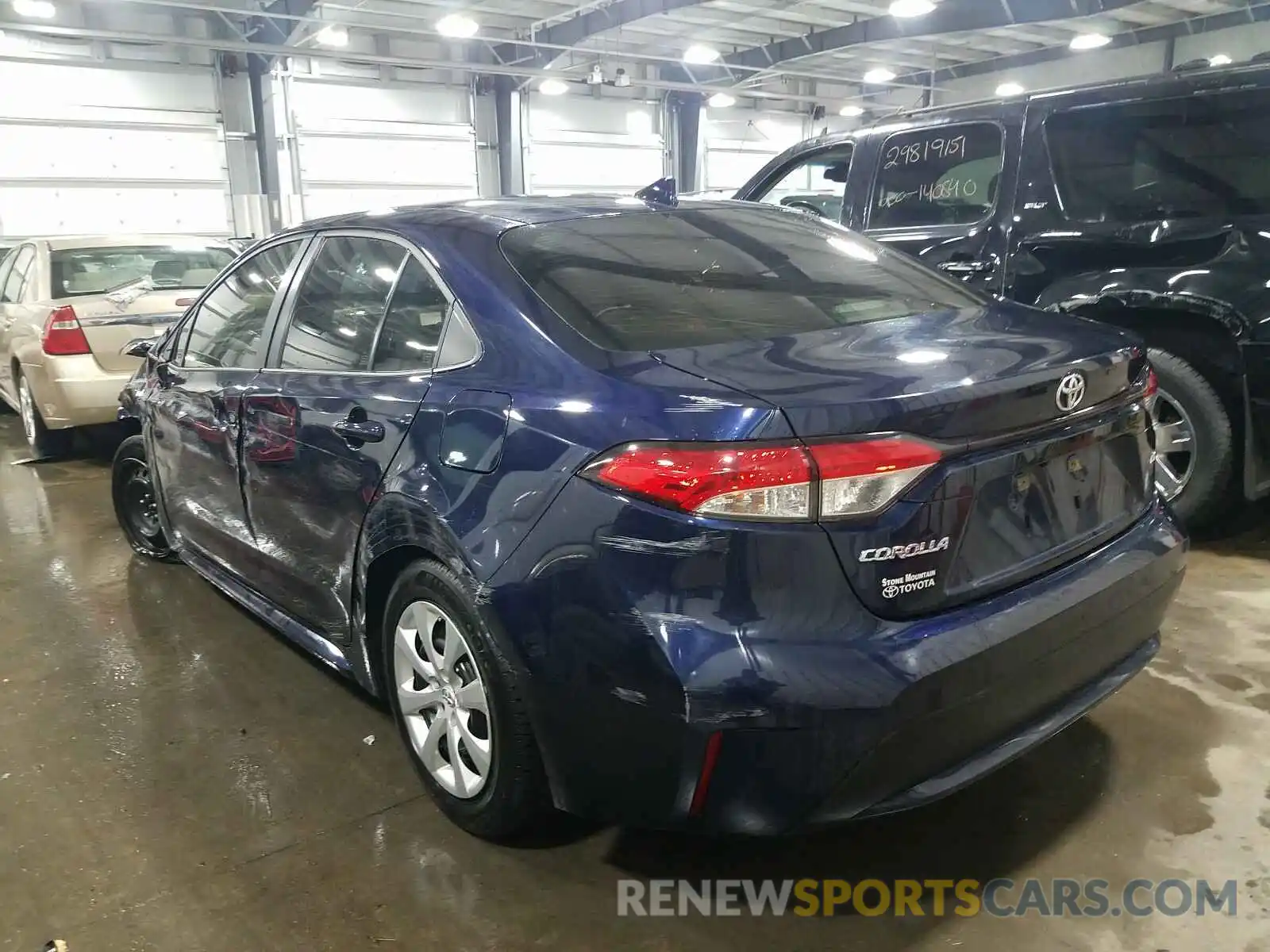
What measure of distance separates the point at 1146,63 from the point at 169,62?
15050 mm

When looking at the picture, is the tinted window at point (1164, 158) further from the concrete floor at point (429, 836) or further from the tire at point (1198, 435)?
the concrete floor at point (429, 836)

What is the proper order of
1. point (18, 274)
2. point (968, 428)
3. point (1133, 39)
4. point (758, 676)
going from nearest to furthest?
point (758, 676) → point (968, 428) → point (18, 274) → point (1133, 39)

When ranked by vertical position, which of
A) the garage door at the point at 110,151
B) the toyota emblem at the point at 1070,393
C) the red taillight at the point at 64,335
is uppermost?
the garage door at the point at 110,151

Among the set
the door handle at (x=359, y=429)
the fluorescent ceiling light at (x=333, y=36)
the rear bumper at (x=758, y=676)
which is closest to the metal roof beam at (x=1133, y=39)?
the fluorescent ceiling light at (x=333, y=36)

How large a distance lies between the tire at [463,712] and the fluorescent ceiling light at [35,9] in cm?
1167

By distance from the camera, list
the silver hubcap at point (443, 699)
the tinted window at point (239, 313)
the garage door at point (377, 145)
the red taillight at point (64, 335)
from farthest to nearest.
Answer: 1. the garage door at point (377, 145)
2. the red taillight at point (64, 335)
3. the tinted window at point (239, 313)
4. the silver hubcap at point (443, 699)

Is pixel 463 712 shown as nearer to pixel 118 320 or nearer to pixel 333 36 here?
pixel 118 320

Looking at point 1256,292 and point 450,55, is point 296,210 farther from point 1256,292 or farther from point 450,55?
point 1256,292

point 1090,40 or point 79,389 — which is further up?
point 1090,40

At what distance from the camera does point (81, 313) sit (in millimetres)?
5820

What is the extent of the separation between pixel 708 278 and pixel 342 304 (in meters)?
1.03

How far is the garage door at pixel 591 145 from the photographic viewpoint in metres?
15.9

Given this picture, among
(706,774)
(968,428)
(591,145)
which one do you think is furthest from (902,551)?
(591,145)

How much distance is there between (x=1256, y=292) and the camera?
3.49m
